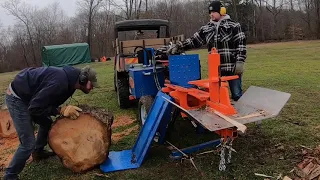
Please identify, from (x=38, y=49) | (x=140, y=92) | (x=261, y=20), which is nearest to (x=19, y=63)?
(x=38, y=49)

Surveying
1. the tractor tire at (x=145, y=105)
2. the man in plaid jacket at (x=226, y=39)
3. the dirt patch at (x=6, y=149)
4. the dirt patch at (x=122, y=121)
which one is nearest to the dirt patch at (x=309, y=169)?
the man in plaid jacket at (x=226, y=39)

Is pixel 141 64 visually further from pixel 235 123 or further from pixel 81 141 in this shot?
pixel 235 123

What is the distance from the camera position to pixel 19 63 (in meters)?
39.8

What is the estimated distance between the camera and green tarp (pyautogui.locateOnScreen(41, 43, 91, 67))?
2761cm

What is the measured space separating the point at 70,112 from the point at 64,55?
83.3 ft

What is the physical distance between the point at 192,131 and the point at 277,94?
1.92 m

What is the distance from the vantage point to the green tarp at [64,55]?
90.6 feet

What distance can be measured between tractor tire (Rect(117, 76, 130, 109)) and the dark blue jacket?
359 cm

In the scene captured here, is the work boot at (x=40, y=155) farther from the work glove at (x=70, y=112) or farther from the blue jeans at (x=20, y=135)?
the work glove at (x=70, y=112)

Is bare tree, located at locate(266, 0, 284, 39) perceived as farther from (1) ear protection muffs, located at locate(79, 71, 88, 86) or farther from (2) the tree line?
(1) ear protection muffs, located at locate(79, 71, 88, 86)

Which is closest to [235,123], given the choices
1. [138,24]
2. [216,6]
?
[216,6]

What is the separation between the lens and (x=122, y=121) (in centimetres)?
698

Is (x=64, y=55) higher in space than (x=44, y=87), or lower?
higher

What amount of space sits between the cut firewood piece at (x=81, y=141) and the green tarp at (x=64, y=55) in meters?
24.4
